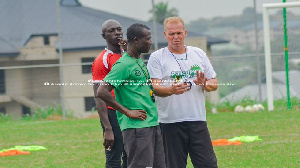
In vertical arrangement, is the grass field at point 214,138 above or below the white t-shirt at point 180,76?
below

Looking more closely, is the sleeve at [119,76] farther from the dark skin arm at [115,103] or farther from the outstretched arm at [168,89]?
the outstretched arm at [168,89]

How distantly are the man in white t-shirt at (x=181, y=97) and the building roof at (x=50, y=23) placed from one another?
48.2 ft

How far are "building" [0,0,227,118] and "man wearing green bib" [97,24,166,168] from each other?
47.6 feet

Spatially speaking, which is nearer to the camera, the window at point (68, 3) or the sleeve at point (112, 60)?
the sleeve at point (112, 60)

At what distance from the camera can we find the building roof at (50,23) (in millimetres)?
21109

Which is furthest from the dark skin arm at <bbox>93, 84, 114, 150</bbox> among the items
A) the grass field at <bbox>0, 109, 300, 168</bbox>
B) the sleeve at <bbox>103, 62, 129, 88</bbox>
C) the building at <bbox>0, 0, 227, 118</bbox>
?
the building at <bbox>0, 0, 227, 118</bbox>

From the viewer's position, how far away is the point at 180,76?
A: 5.97 metres

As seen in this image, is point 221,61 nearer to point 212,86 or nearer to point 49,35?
point 49,35

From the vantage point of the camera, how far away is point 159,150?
573cm

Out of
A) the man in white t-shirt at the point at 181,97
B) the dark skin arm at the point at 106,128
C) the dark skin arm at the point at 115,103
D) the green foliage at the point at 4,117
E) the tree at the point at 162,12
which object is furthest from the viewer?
the tree at the point at 162,12

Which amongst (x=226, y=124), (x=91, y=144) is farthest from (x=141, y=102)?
(x=226, y=124)

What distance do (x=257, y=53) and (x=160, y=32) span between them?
3.28m

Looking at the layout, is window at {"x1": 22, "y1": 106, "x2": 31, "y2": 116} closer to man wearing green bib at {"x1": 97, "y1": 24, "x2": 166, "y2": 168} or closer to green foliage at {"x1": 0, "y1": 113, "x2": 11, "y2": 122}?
green foliage at {"x1": 0, "y1": 113, "x2": 11, "y2": 122}

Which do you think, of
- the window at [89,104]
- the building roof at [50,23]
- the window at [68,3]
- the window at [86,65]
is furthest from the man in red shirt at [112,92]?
the window at [68,3]
